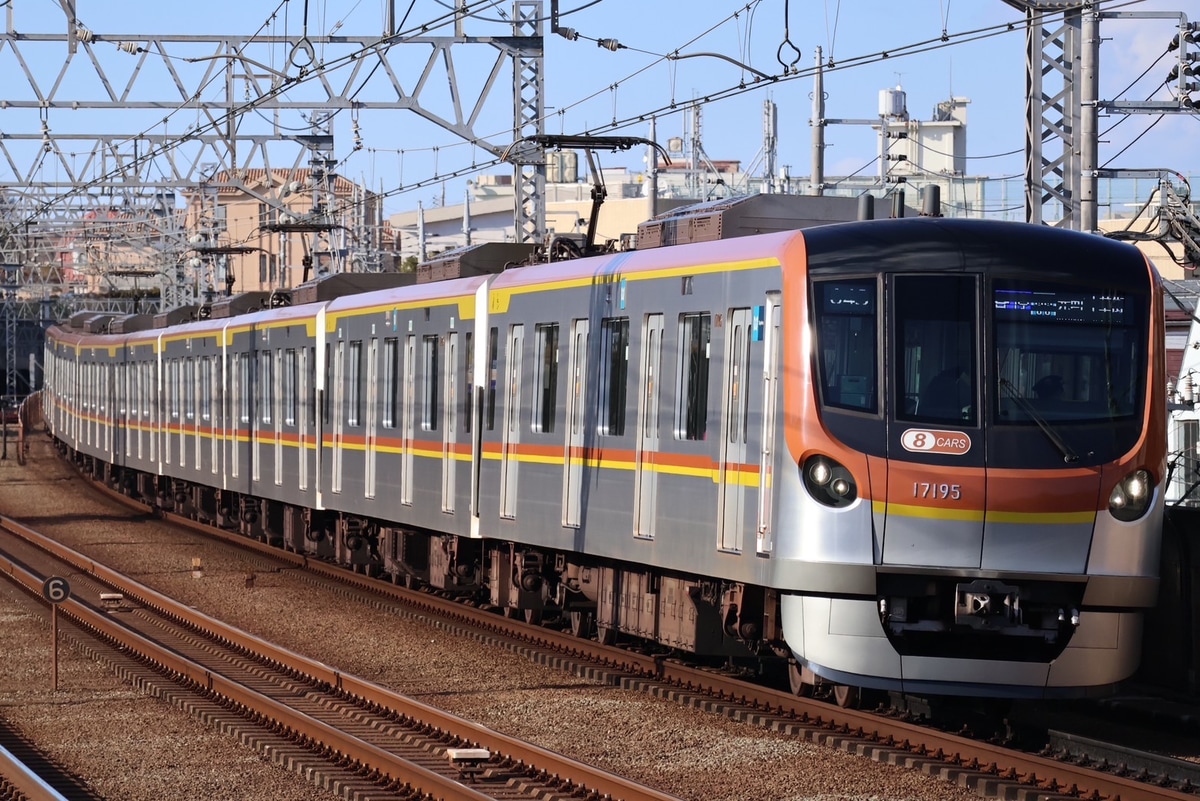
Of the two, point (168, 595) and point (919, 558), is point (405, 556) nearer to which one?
point (168, 595)

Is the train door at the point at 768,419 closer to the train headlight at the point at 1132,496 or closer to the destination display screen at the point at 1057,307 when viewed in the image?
the destination display screen at the point at 1057,307

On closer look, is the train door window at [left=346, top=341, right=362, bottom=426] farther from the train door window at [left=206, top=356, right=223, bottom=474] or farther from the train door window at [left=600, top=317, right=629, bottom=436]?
the train door window at [left=206, top=356, right=223, bottom=474]

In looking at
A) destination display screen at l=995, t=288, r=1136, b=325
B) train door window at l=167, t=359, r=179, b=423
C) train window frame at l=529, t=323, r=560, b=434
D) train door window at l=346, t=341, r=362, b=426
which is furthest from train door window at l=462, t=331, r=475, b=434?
train door window at l=167, t=359, r=179, b=423

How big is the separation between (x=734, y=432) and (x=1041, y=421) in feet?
6.35

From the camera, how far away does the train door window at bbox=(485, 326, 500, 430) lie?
15391mm

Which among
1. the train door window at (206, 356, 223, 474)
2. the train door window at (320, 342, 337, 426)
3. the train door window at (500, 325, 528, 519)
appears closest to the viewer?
the train door window at (500, 325, 528, 519)

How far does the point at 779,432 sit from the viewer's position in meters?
10.2

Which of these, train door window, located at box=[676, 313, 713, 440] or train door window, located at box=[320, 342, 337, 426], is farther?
train door window, located at box=[320, 342, 337, 426]

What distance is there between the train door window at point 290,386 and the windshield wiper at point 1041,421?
13220 millimetres

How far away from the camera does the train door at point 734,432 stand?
426 inches

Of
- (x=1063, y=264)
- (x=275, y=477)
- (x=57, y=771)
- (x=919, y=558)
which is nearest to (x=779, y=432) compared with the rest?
(x=919, y=558)

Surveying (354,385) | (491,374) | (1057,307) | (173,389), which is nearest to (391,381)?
(354,385)

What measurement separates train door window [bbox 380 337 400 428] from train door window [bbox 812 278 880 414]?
334 inches

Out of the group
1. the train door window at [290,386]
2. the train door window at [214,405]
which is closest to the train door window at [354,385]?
the train door window at [290,386]
